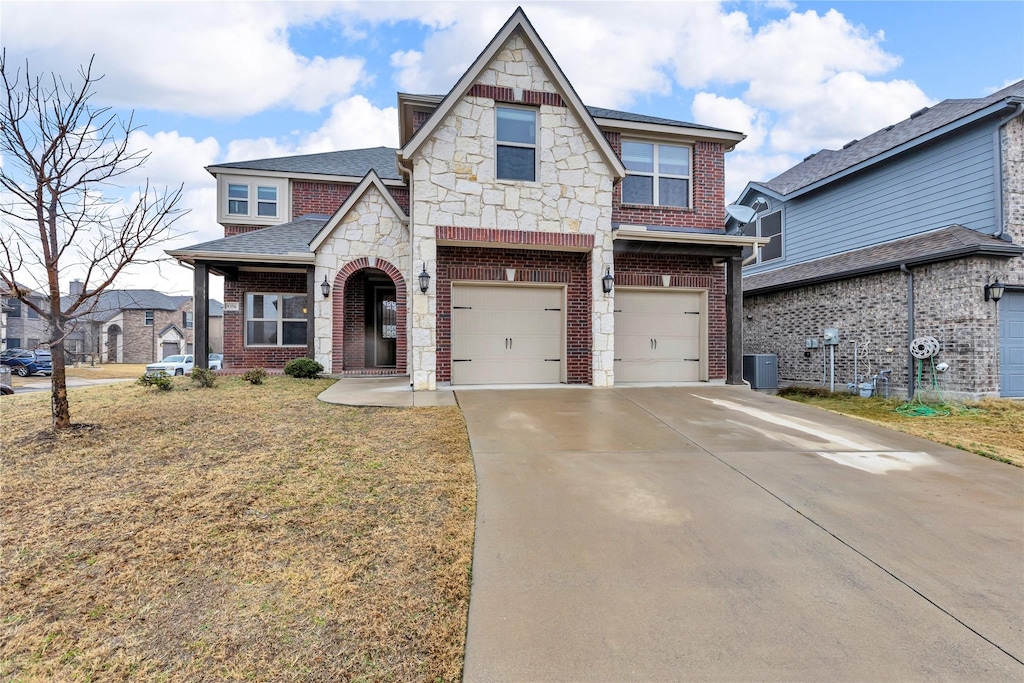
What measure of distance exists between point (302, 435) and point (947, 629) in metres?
5.90

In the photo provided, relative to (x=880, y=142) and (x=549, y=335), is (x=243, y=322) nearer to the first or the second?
(x=549, y=335)

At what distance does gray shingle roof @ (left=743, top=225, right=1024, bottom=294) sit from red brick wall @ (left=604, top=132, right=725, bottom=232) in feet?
13.9

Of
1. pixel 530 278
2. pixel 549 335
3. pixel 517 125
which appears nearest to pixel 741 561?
pixel 549 335

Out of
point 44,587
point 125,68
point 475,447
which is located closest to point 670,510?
point 475,447

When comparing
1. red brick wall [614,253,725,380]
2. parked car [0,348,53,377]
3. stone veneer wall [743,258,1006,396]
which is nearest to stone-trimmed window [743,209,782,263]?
stone veneer wall [743,258,1006,396]

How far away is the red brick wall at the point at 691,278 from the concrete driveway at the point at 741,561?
5.16 meters

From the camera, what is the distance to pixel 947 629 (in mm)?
2535

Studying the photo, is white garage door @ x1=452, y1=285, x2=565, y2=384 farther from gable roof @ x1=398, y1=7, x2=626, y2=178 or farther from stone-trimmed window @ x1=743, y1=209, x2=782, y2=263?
stone-trimmed window @ x1=743, y1=209, x2=782, y2=263

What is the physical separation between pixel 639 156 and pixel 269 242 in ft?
32.2

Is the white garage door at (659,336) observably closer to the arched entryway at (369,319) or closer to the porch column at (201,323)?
the arched entryway at (369,319)

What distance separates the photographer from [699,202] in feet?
36.2

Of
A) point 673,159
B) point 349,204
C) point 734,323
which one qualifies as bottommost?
point 734,323

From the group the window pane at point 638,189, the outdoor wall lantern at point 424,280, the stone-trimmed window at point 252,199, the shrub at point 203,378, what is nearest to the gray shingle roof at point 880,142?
the window pane at point 638,189

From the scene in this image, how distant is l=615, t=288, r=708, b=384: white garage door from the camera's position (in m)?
10.6
